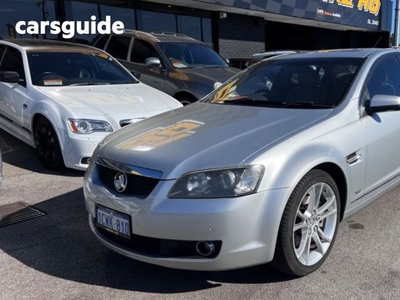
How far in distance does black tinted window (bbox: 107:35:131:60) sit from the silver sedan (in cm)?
538

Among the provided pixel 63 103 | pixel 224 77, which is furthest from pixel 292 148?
pixel 224 77

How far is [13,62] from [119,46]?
2.89 metres

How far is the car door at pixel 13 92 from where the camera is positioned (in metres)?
6.03

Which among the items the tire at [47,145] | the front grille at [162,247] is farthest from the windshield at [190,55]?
the front grille at [162,247]

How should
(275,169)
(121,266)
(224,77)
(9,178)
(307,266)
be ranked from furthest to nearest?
(224,77) < (9,178) < (121,266) < (307,266) < (275,169)

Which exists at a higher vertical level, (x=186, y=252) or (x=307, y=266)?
(x=186, y=252)

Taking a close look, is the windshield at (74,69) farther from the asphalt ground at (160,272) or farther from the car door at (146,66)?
the asphalt ground at (160,272)

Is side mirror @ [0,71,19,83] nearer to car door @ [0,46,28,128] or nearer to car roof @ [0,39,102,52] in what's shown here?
car door @ [0,46,28,128]

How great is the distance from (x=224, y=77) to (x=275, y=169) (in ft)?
16.7

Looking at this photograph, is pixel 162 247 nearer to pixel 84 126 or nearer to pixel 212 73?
pixel 84 126

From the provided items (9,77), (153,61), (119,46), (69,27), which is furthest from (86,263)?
(69,27)

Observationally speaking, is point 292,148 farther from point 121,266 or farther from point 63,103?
point 63,103

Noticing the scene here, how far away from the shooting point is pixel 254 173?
8.71ft

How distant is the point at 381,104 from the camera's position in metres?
3.47
